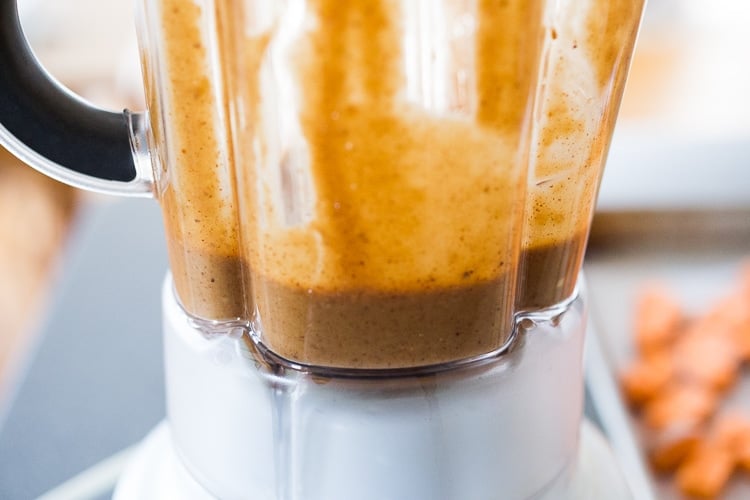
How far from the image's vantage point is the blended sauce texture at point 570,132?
0.78 ft

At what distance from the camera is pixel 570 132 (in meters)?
0.26

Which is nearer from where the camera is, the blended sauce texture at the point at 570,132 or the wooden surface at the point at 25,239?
the blended sauce texture at the point at 570,132

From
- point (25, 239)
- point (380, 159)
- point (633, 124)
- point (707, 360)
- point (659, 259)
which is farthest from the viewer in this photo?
point (25, 239)

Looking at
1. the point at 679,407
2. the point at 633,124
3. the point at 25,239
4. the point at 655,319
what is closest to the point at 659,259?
the point at 655,319

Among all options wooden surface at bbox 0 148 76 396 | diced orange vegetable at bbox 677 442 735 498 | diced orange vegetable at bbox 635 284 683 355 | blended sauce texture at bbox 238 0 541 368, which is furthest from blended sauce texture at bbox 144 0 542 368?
wooden surface at bbox 0 148 76 396

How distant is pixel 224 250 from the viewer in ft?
0.90

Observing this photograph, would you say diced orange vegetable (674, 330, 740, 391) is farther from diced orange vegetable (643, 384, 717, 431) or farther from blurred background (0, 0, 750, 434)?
blurred background (0, 0, 750, 434)

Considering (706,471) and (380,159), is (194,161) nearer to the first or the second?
(380,159)

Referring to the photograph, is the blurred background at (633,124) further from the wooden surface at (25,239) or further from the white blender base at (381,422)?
the white blender base at (381,422)

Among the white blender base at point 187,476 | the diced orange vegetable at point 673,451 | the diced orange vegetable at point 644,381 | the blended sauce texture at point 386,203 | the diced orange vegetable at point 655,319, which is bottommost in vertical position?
the diced orange vegetable at point 673,451

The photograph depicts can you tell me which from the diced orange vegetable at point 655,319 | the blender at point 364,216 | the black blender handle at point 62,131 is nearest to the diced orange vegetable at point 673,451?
the diced orange vegetable at point 655,319

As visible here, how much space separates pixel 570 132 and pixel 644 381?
500mm

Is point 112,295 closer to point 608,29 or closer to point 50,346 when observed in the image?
point 50,346

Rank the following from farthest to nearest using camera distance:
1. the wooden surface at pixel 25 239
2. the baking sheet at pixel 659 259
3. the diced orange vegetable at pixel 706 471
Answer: the wooden surface at pixel 25 239 → the baking sheet at pixel 659 259 → the diced orange vegetable at pixel 706 471
